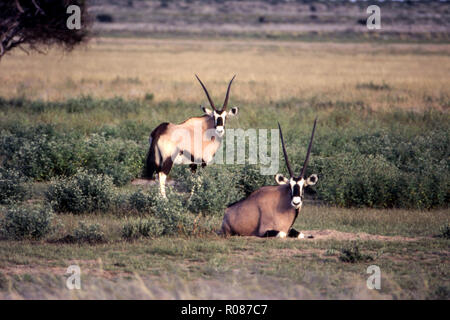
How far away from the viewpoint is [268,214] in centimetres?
812

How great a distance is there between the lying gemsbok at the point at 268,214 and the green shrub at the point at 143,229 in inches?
38.1

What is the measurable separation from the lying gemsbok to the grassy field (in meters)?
0.29

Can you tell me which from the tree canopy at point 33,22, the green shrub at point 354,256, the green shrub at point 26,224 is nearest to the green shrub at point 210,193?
the green shrub at point 26,224

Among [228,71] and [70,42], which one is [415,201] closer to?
[70,42]

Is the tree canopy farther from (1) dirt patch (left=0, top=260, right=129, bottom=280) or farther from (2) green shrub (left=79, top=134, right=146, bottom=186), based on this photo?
(1) dirt patch (left=0, top=260, right=129, bottom=280)

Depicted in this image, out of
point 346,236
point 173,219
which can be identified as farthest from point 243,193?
point 346,236

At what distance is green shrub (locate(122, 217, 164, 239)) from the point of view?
8188 mm

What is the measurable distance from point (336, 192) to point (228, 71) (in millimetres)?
26755

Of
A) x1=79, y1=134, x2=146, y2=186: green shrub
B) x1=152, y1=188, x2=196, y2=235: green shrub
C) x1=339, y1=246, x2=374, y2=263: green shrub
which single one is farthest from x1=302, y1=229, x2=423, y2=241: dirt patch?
x1=79, y1=134, x2=146, y2=186: green shrub

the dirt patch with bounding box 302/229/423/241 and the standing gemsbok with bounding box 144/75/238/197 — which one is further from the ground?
the standing gemsbok with bounding box 144/75/238/197

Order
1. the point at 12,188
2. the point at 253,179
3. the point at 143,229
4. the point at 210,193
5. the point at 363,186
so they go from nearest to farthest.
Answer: the point at 143,229
the point at 210,193
the point at 12,188
the point at 363,186
the point at 253,179

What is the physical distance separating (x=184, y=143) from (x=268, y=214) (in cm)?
333

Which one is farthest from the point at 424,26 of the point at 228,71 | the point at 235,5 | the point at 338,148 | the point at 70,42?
the point at 338,148

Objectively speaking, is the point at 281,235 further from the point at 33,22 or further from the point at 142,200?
the point at 33,22
